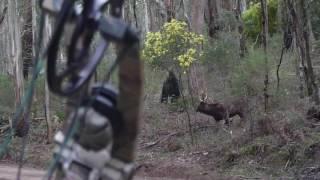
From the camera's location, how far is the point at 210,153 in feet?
54.3

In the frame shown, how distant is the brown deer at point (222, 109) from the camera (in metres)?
17.5

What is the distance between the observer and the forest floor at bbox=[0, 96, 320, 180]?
1430 cm

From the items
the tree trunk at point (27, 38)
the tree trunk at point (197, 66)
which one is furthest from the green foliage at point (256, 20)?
the tree trunk at point (27, 38)

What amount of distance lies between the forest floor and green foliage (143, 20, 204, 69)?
89.0 inches

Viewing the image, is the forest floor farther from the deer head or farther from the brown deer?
the deer head

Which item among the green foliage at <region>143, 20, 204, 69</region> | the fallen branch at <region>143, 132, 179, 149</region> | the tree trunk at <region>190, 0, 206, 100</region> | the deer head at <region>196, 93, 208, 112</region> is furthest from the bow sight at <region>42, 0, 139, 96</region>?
the deer head at <region>196, 93, 208, 112</region>

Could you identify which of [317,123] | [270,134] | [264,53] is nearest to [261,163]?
[270,134]

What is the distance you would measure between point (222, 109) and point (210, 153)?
229 cm

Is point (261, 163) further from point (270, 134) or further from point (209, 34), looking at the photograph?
point (209, 34)

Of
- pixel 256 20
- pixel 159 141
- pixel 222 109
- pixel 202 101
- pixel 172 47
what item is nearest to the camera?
pixel 172 47

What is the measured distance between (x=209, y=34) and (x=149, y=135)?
5.02m

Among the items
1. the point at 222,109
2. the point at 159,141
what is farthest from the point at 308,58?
the point at 159,141

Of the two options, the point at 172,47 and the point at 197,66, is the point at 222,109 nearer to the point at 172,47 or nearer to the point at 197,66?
the point at 197,66

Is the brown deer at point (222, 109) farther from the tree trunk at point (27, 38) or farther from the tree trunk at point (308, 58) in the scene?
the tree trunk at point (27, 38)
